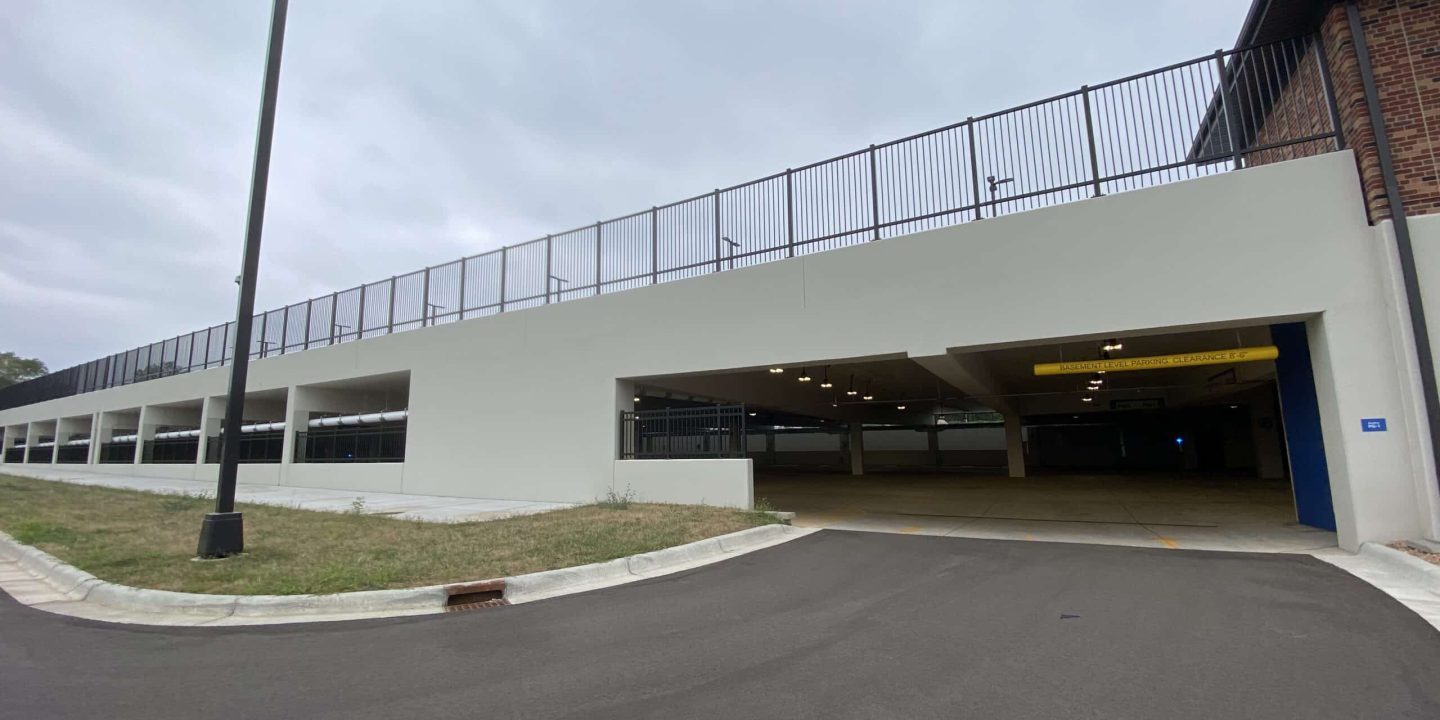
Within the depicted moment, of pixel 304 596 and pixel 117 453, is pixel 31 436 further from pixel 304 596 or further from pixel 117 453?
pixel 304 596

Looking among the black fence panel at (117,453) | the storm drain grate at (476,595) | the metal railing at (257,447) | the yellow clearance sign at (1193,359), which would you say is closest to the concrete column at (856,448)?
the yellow clearance sign at (1193,359)

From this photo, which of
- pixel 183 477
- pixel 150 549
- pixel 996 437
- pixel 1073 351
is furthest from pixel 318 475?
pixel 996 437

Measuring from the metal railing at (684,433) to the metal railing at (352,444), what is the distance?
892 centimetres

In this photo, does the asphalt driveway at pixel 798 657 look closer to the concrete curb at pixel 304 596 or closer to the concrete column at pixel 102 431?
the concrete curb at pixel 304 596

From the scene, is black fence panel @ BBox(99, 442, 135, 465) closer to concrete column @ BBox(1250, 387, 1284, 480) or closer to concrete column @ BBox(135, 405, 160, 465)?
concrete column @ BBox(135, 405, 160, 465)

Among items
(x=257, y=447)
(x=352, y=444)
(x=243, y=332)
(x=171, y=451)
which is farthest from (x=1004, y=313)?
(x=171, y=451)

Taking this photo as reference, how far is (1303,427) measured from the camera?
35.5ft

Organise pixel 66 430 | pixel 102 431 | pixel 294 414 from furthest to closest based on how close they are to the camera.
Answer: pixel 66 430, pixel 102 431, pixel 294 414

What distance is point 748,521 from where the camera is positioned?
1112cm

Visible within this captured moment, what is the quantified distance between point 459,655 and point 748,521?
6655 millimetres

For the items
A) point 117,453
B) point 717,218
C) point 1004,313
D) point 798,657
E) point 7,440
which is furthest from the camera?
point 7,440

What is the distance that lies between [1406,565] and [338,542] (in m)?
12.7

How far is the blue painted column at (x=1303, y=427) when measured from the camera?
34.0 ft

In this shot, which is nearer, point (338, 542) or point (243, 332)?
point (243, 332)
